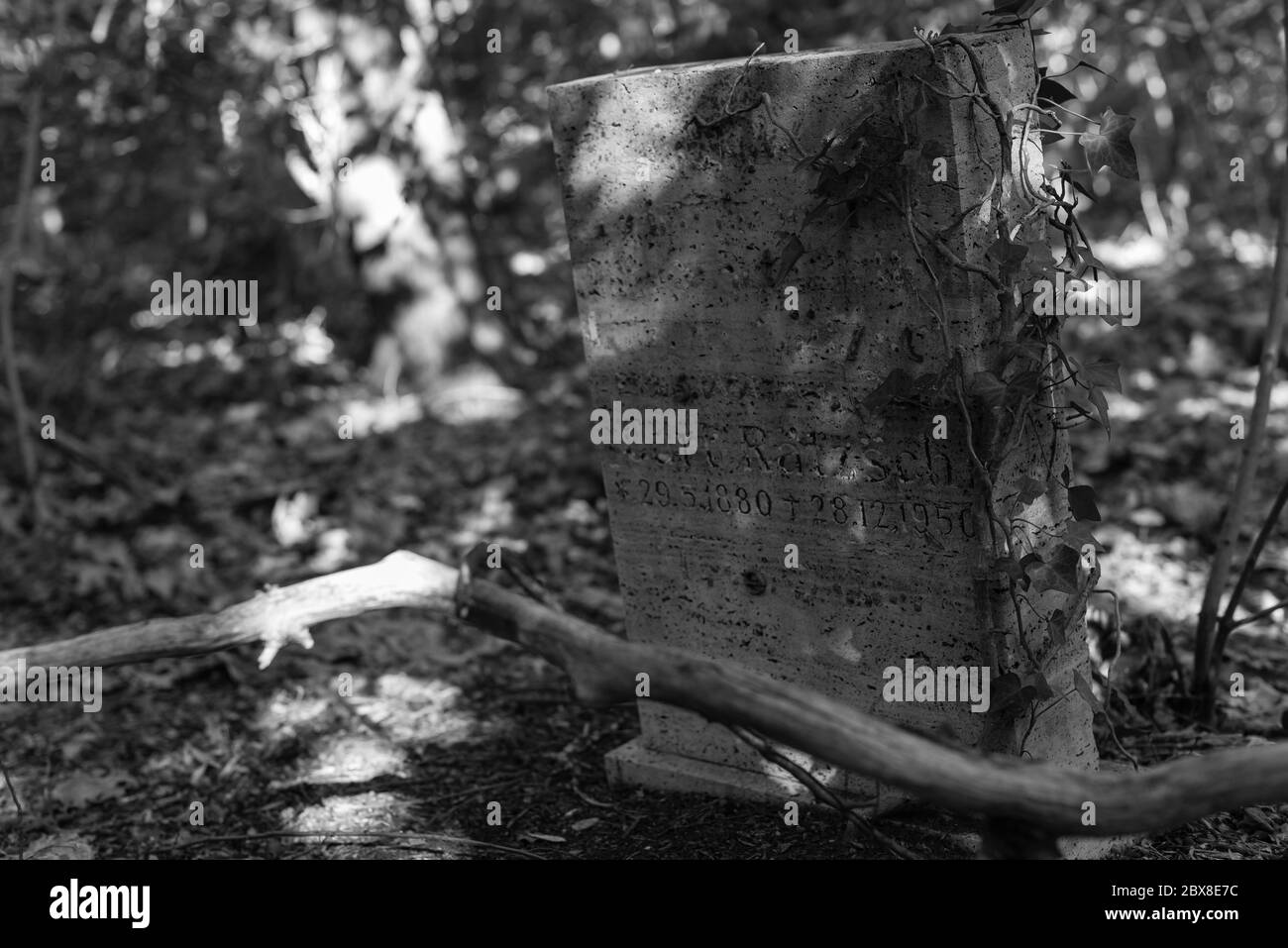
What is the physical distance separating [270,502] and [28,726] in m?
2.05

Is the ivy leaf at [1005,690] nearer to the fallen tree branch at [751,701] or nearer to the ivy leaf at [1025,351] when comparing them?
the fallen tree branch at [751,701]

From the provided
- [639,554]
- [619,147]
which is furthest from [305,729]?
[619,147]

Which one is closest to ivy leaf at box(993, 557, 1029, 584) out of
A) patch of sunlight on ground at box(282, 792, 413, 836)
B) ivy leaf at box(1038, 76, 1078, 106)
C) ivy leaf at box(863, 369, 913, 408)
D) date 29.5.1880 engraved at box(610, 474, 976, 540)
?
date 29.5.1880 engraved at box(610, 474, 976, 540)

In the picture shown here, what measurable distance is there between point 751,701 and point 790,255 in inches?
48.6

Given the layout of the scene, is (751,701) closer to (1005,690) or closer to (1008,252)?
(1005,690)

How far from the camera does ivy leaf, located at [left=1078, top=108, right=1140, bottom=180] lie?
3123 mm

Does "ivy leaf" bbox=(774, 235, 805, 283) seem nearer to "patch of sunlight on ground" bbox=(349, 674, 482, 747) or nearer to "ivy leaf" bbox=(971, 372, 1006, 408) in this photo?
"ivy leaf" bbox=(971, 372, 1006, 408)

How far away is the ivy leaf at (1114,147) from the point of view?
3123 millimetres

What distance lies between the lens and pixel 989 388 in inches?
123

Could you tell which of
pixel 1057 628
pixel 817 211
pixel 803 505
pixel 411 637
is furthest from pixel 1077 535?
pixel 411 637

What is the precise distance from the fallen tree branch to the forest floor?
68 cm

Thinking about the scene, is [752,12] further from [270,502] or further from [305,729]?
[305,729]

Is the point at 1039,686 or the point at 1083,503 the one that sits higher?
the point at 1083,503

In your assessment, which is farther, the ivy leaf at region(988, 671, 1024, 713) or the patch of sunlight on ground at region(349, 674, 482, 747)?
the patch of sunlight on ground at region(349, 674, 482, 747)
